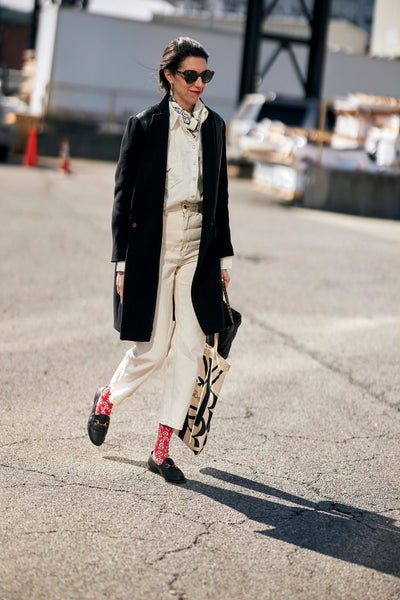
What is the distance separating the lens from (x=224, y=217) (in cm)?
438

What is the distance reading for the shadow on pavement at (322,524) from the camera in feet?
12.2

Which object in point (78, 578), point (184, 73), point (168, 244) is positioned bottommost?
point (78, 578)

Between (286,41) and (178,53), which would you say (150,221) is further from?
(286,41)

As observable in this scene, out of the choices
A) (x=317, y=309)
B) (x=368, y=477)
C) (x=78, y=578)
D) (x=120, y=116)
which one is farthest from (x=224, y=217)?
(x=120, y=116)

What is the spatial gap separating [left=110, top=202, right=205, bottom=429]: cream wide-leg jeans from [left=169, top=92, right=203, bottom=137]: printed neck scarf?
339 millimetres

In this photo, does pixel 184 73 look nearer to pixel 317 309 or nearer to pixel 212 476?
pixel 212 476

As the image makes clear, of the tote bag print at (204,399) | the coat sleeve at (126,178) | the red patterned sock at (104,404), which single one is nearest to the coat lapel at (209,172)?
the coat sleeve at (126,178)

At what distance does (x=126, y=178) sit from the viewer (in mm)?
4172

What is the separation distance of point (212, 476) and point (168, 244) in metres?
1.16

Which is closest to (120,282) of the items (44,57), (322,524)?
(322,524)

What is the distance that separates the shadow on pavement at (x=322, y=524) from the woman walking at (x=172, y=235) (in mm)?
319

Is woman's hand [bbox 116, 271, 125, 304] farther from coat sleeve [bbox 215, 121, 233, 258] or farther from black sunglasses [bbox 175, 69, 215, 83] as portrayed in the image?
black sunglasses [bbox 175, 69, 215, 83]

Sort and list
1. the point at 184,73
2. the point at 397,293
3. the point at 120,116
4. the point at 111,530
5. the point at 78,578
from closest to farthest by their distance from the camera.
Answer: the point at 78,578, the point at 111,530, the point at 184,73, the point at 397,293, the point at 120,116

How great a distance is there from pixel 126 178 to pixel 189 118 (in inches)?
16.1
